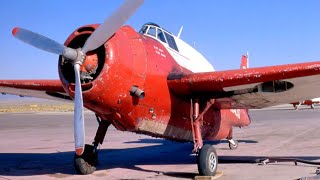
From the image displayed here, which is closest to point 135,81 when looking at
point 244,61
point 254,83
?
point 254,83

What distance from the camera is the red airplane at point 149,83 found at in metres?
6.97

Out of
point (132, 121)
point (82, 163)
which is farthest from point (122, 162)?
point (132, 121)

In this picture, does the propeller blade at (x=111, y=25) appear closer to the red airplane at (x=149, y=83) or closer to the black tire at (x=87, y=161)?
the red airplane at (x=149, y=83)

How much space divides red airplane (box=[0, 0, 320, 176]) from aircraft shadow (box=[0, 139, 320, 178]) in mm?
928

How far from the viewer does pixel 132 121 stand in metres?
8.04

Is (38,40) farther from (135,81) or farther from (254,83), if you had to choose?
(254,83)

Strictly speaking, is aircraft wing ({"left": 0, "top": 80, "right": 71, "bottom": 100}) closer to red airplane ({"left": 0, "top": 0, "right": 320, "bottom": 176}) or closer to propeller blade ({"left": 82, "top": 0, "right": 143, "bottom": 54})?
red airplane ({"left": 0, "top": 0, "right": 320, "bottom": 176})

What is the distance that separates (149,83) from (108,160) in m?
4.49

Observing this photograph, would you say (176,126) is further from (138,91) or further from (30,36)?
(30,36)

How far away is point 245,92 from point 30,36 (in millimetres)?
5038

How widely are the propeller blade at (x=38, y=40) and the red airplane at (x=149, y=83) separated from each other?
17mm

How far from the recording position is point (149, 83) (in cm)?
796

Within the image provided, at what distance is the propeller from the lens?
6719 mm

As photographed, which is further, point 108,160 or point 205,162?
point 108,160
